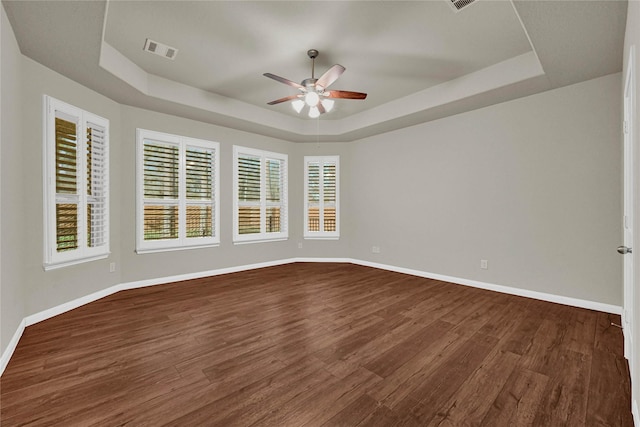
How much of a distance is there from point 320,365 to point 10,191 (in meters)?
2.93

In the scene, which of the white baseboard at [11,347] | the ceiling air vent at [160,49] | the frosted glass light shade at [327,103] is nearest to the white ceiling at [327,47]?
the ceiling air vent at [160,49]

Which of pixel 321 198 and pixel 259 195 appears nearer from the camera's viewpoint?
pixel 259 195

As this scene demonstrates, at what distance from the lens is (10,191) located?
2.30 m

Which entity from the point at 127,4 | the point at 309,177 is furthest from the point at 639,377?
the point at 309,177

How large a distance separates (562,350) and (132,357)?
11.4 feet

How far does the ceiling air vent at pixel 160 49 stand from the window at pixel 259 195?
6.55ft

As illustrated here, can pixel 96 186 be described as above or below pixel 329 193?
below

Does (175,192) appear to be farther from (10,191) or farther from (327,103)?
(327,103)

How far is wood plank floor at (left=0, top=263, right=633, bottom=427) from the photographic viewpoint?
5.11 ft

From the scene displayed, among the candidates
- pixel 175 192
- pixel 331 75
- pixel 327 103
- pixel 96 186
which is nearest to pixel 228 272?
pixel 175 192

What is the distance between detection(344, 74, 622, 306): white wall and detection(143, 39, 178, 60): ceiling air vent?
3.76 meters

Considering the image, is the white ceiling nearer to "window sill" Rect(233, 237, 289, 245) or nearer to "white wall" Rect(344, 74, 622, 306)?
"white wall" Rect(344, 74, 622, 306)

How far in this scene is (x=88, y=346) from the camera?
7.64ft

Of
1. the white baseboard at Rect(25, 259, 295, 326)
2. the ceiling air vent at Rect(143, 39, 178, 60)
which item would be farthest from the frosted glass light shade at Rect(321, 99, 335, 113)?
the white baseboard at Rect(25, 259, 295, 326)
